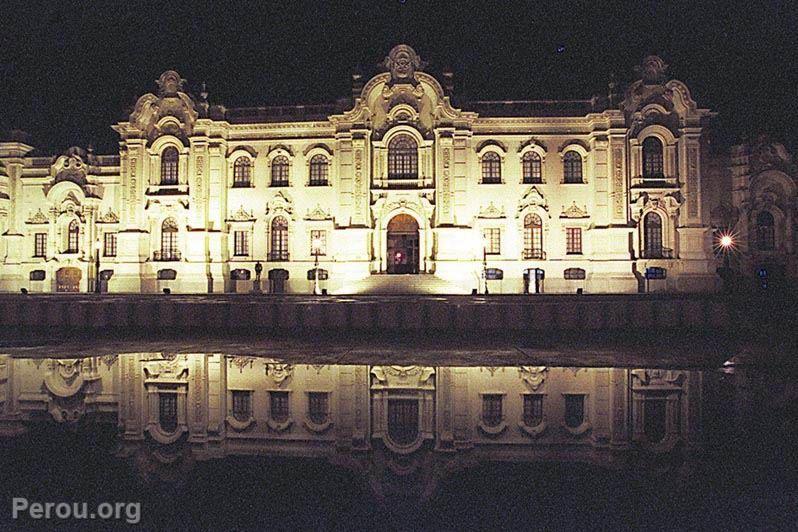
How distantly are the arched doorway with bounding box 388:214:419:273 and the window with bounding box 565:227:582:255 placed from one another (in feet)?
32.5

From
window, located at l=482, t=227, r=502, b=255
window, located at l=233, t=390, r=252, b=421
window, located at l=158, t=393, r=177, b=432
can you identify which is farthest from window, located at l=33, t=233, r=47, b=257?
window, located at l=233, t=390, r=252, b=421

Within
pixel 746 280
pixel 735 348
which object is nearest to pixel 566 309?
pixel 735 348

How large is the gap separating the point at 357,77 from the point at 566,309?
72.0 feet

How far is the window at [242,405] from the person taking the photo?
29.3 feet

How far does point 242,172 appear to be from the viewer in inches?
1528

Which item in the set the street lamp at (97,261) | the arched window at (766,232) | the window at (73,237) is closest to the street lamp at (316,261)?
the street lamp at (97,261)

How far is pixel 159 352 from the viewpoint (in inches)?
687

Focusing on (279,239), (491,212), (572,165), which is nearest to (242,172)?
(279,239)

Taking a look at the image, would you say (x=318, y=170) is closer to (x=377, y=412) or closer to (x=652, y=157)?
(x=652, y=157)

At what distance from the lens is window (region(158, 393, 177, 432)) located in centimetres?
852

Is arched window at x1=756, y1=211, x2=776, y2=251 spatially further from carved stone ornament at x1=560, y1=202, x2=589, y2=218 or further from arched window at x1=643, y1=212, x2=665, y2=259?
carved stone ornament at x1=560, y1=202, x2=589, y2=218

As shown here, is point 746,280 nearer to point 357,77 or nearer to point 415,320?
point 415,320

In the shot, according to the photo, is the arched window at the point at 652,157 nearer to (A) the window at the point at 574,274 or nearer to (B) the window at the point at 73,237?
(A) the window at the point at 574,274

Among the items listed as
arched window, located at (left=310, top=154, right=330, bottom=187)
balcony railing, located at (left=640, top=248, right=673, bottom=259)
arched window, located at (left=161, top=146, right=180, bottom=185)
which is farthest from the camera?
arched window, located at (left=161, top=146, right=180, bottom=185)
